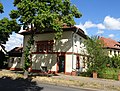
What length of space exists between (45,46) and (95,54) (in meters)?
9.61

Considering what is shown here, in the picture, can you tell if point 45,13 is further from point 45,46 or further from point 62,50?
point 45,46

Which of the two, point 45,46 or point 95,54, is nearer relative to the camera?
point 95,54

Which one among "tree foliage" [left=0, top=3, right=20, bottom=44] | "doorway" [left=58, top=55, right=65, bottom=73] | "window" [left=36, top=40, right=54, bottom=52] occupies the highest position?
"tree foliage" [left=0, top=3, right=20, bottom=44]

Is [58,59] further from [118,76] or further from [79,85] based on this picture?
[79,85]

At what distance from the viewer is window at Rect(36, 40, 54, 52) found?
34.7 metres

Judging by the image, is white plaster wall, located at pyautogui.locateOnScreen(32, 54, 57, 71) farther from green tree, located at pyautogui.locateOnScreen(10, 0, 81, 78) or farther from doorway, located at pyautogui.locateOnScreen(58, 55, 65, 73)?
green tree, located at pyautogui.locateOnScreen(10, 0, 81, 78)

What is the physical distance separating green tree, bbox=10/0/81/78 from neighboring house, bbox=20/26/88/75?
5.26 metres

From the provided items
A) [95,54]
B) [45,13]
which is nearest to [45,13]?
[45,13]

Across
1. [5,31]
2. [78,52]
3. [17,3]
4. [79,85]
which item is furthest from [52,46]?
[79,85]

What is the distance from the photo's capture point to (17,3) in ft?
87.9

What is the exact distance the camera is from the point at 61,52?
33.4 meters

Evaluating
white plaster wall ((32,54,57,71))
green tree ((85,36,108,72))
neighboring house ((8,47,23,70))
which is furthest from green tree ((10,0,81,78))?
neighboring house ((8,47,23,70))

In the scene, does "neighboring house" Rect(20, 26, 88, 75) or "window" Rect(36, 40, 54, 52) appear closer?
"neighboring house" Rect(20, 26, 88, 75)

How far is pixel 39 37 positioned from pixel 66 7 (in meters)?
10.6
